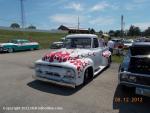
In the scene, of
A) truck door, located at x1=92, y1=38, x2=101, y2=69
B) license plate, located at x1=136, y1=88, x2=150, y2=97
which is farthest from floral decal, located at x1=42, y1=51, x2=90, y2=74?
license plate, located at x1=136, y1=88, x2=150, y2=97

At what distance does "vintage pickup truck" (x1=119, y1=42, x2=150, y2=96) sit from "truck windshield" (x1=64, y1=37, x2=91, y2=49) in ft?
8.60

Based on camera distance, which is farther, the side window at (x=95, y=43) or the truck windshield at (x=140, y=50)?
the side window at (x=95, y=43)

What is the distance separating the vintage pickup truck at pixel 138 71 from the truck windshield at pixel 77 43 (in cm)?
262

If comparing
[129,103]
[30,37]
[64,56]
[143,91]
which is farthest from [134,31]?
[143,91]

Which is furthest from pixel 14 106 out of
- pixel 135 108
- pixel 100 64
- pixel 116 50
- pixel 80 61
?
pixel 116 50

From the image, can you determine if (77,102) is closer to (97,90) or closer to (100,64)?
(97,90)

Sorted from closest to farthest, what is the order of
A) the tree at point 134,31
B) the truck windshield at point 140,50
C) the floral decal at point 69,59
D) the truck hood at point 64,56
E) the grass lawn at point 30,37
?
the truck windshield at point 140,50 → the floral decal at point 69,59 → the truck hood at point 64,56 → the grass lawn at point 30,37 → the tree at point 134,31

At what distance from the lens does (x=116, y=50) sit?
1755 centimetres

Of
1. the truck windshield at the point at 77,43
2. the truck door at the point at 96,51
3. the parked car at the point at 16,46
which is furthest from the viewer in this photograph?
the parked car at the point at 16,46

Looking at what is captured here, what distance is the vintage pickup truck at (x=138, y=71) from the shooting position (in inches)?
217

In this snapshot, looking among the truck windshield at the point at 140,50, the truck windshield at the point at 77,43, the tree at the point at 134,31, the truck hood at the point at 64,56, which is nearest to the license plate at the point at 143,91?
the truck windshield at the point at 140,50

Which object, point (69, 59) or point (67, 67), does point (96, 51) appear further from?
point (67, 67)

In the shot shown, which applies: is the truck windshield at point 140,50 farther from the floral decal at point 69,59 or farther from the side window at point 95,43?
the side window at point 95,43

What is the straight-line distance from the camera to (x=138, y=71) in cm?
575
